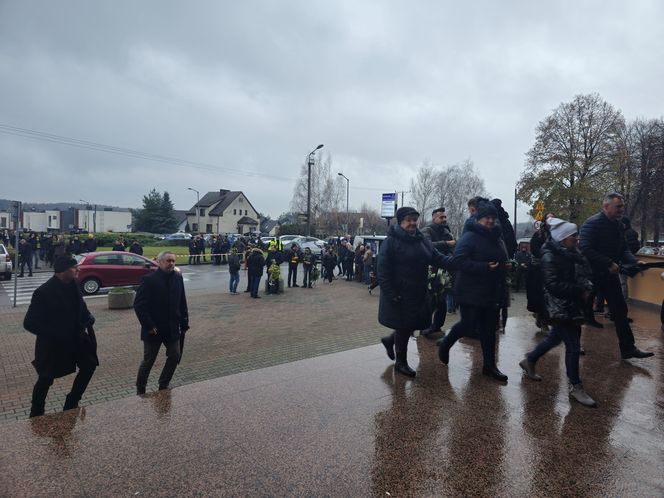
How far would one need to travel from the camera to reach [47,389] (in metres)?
4.06

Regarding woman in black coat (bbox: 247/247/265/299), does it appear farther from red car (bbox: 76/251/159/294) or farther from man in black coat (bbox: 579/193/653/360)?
man in black coat (bbox: 579/193/653/360)

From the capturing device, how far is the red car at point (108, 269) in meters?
15.4

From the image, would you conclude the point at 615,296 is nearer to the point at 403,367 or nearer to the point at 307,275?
the point at 403,367

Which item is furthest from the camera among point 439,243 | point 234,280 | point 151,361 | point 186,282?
point 186,282

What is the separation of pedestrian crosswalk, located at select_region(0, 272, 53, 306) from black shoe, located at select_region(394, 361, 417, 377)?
44.0ft

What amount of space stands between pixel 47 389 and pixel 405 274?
3.64 m

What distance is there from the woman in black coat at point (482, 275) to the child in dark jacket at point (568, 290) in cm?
45

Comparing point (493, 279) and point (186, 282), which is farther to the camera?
point (186, 282)

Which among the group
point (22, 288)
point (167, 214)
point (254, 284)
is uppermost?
point (167, 214)

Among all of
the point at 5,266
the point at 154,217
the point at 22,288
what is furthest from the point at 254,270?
the point at 154,217

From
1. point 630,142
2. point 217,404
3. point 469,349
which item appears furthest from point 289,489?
point 630,142

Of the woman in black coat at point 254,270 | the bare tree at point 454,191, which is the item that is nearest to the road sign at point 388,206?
the woman in black coat at point 254,270

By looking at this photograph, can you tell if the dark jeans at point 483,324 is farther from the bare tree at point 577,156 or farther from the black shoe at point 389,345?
the bare tree at point 577,156

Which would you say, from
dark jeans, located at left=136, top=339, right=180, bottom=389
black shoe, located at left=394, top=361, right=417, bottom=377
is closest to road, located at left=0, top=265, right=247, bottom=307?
dark jeans, located at left=136, top=339, right=180, bottom=389
